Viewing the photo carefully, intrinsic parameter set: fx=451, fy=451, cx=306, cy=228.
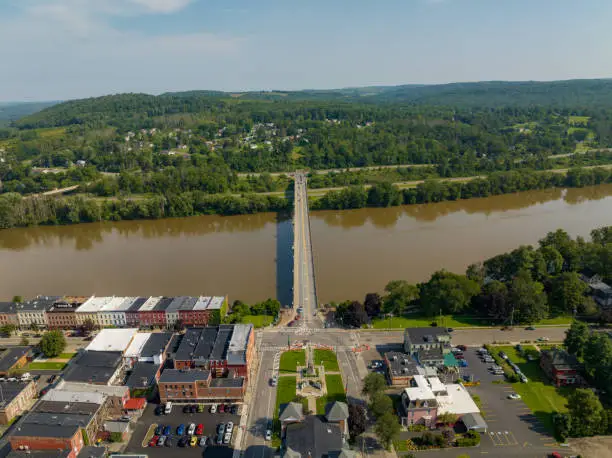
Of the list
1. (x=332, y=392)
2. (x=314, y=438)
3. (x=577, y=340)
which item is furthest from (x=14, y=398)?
(x=577, y=340)

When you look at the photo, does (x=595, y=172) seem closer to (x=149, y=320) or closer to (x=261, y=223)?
(x=261, y=223)

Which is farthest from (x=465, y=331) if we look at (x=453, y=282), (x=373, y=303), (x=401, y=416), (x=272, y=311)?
(x=272, y=311)

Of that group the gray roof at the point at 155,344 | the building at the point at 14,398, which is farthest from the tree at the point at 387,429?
the building at the point at 14,398

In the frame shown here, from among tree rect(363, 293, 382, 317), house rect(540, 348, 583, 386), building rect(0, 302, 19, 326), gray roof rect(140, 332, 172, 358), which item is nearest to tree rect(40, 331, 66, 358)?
building rect(0, 302, 19, 326)

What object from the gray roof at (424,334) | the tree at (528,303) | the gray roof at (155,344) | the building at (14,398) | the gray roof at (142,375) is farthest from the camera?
the tree at (528,303)

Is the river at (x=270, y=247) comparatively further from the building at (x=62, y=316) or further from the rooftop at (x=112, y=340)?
the rooftop at (x=112, y=340)

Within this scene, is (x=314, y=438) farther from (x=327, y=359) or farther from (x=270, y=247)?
(x=270, y=247)
